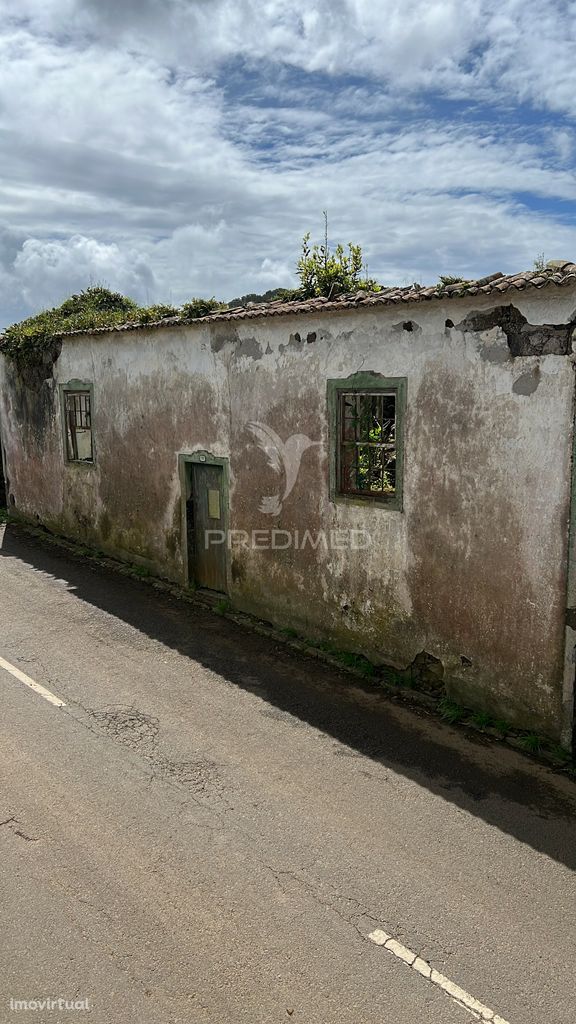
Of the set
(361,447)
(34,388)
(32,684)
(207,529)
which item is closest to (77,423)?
(34,388)

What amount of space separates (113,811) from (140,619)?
15.5 ft

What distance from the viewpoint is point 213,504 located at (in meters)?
10.6

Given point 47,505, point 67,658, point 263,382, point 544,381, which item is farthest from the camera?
point 47,505

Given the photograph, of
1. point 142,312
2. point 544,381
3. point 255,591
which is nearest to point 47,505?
point 142,312

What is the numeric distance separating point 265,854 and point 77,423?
10.6 m

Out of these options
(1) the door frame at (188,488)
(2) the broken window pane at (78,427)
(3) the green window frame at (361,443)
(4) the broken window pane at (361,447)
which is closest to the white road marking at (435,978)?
(3) the green window frame at (361,443)

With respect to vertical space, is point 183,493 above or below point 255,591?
above

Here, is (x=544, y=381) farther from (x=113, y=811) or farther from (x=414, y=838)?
(x=113, y=811)

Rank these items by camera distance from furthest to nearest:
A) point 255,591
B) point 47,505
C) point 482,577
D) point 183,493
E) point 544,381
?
point 47,505 → point 183,493 → point 255,591 → point 482,577 → point 544,381

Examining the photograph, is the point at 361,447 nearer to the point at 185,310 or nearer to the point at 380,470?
the point at 380,470

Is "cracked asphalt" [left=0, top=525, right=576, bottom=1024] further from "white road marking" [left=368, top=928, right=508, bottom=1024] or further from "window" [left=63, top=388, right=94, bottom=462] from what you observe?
"window" [left=63, top=388, right=94, bottom=462]

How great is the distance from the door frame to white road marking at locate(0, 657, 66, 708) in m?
3.27

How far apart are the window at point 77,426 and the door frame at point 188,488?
3156 millimetres

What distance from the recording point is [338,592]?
8.69m
